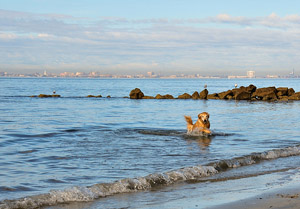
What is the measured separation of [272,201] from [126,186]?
288cm

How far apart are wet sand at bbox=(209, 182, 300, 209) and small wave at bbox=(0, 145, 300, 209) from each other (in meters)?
2.16

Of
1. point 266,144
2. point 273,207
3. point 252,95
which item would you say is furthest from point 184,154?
point 252,95

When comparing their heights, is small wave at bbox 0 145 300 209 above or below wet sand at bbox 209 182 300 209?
below

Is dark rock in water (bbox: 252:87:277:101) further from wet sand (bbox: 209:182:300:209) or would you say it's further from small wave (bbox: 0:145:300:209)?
wet sand (bbox: 209:182:300:209)

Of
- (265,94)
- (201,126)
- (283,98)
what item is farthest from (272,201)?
(283,98)

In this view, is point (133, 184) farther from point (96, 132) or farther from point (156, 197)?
point (96, 132)

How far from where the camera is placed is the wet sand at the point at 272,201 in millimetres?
6625

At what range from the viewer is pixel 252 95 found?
48125 millimetres

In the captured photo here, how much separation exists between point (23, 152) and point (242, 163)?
6.24m

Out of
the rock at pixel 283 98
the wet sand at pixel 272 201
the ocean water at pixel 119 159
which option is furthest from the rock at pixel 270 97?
the wet sand at pixel 272 201

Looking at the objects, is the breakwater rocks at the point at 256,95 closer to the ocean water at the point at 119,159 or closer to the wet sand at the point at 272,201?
the ocean water at the point at 119,159

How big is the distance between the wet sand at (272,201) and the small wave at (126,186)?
7.10ft

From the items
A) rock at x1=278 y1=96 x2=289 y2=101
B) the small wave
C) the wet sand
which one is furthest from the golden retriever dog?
rock at x1=278 y1=96 x2=289 y2=101

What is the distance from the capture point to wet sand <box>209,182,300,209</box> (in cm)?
662
